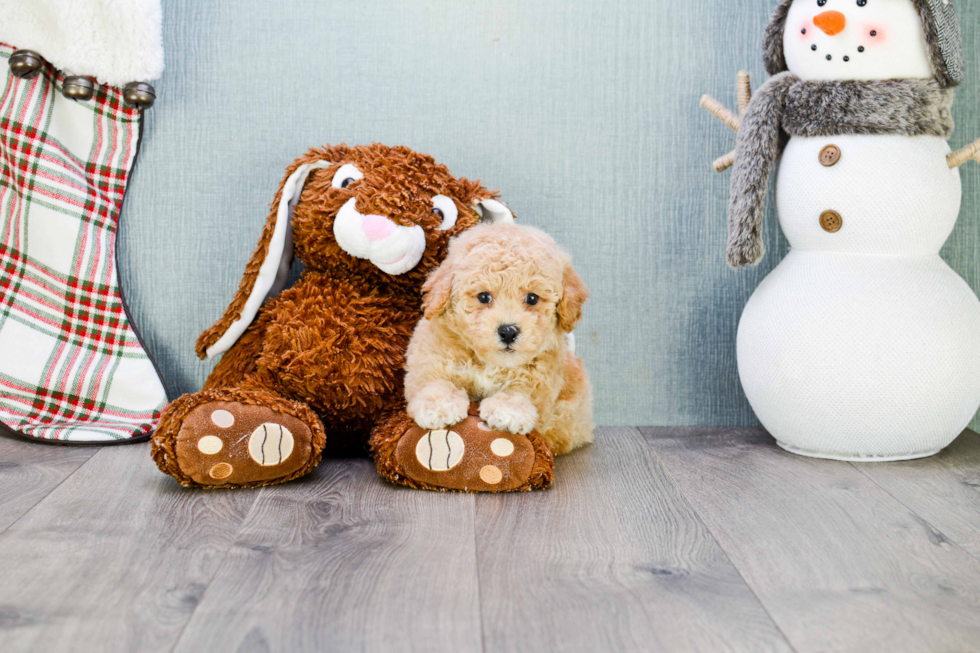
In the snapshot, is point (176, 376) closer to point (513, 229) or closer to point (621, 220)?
point (513, 229)

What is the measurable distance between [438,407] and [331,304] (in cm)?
23

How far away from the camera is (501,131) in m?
1.36

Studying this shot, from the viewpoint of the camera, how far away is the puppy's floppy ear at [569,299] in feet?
3.46

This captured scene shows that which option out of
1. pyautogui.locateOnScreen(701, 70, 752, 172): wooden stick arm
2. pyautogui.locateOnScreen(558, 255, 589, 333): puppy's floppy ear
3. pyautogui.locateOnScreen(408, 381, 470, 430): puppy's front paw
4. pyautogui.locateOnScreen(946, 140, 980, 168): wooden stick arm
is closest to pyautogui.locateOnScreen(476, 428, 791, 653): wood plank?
pyautogui.locateOnScreen(408, 381, 470, 430): puppy's front paw

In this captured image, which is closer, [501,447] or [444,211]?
[501,447]

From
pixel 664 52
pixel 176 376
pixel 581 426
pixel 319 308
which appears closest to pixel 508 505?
pixel 581 426

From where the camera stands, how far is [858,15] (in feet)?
3.78

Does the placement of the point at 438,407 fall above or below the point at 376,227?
below

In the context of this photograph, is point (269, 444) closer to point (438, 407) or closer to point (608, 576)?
point (438, 407)

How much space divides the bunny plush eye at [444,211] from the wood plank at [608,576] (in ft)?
1.28

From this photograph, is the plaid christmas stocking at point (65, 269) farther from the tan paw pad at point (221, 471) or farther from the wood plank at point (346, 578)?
the wood plank at point (346, 578)

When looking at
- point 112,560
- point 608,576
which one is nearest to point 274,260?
point 112,560

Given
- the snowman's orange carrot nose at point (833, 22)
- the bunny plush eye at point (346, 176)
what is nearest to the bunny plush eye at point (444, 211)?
the bunny plush eye at point (346, 176)

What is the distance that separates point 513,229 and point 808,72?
1.66ft
